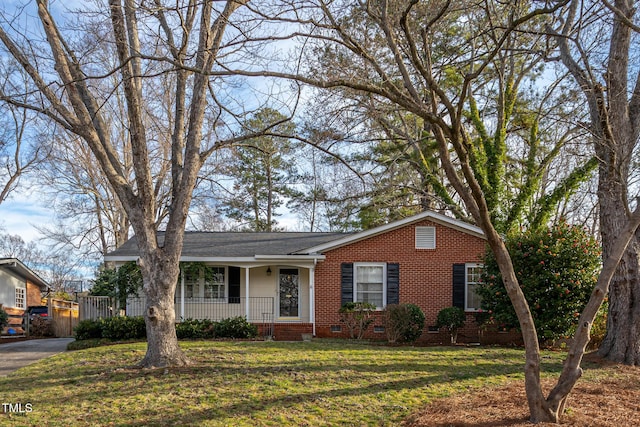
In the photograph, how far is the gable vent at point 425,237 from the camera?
17.5 metres

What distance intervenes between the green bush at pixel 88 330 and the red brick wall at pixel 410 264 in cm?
649

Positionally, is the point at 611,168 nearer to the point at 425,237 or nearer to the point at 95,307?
the point at 425,237

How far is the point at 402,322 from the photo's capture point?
48.9ft

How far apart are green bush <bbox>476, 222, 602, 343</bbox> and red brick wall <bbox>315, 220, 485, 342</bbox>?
285 centimetres

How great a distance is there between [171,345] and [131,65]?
17.8 ft

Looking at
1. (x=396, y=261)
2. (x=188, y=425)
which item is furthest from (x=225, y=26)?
(x=396, y=261)

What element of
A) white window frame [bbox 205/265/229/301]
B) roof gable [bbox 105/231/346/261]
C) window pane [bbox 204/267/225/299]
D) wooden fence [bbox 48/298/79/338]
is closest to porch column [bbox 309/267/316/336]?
roof gable [bbox 105/231/346/261]

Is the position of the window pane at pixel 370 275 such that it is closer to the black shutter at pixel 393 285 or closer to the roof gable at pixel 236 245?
the black shutter at pixel 393 285

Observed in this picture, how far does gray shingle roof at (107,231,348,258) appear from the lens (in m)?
17.8

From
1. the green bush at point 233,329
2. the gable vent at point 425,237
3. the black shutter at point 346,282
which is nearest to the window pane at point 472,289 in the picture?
the gable vent at point 425,237

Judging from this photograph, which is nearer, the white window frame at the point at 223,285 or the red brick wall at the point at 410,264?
the red brick wall at the point at 410,264

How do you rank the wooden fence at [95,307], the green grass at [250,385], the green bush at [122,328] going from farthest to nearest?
the wooden fence at [95,307]
the green bush at [122,328]
the green grass at [250,385]

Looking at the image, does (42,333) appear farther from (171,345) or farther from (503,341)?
(503,341)

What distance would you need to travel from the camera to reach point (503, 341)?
55.1 ft
